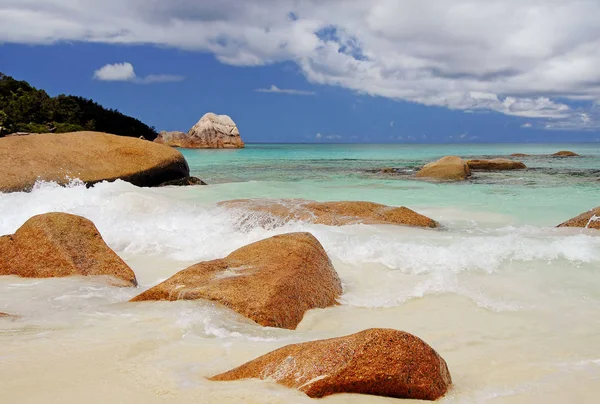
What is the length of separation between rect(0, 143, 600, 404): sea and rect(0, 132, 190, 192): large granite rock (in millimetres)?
2207

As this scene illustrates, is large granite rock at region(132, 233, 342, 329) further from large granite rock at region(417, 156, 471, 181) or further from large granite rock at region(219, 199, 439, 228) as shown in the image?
large granite rock at region(417, 156, 471, 181)

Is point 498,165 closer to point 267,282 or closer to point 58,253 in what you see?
point 267,282

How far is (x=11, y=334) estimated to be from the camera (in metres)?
3.40

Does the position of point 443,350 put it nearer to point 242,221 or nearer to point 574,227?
point 242,221

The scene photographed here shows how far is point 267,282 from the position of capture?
14.8 ft

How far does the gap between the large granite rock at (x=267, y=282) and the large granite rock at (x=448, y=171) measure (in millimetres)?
14230

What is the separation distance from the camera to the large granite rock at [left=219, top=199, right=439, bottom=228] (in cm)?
889

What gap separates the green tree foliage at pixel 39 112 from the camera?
34.7 m

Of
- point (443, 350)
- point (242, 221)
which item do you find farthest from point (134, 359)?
point (242, 221)

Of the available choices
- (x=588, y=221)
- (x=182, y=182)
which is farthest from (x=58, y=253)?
(x=182, y=182)

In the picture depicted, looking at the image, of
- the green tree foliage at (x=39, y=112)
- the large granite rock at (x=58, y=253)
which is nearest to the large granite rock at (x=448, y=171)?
the large granite rock at (x=58, y=253)

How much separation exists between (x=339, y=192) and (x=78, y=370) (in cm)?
1270

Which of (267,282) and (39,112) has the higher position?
(39,112)

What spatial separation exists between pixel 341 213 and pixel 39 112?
1425 inches
